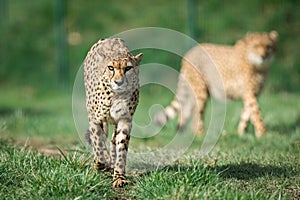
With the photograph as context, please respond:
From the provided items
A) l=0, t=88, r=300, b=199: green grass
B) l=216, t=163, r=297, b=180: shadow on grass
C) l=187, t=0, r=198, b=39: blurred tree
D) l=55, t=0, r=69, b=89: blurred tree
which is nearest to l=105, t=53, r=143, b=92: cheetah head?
A: l=0, t=88, r=300, b=199: green grass

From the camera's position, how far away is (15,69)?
12.1 metres

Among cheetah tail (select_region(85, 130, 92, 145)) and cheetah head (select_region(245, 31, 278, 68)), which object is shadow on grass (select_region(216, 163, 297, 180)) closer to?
cheetah tail (select_region(85, 130, 92, 145))

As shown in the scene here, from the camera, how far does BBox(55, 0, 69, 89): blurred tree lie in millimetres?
11445

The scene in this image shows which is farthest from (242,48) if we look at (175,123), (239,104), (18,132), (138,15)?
(138,15)

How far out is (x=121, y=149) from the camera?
4.18 m

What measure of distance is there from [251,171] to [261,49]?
107 inches

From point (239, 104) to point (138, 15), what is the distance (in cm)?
384

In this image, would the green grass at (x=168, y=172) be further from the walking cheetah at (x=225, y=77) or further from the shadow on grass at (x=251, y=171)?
the walking cheetah at (x=225, y=77)

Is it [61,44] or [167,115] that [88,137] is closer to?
[167,115]

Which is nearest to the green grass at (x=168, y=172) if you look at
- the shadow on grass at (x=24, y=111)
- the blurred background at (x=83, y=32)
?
the shadow on grass at (x=24, y=111)

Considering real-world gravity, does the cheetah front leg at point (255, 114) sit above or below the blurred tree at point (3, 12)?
below

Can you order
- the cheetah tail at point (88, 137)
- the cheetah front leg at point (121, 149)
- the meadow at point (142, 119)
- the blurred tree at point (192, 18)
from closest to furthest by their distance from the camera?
the meadow at point (142, 119)
the cheetah front leg at point (121, 149)
the cheetah tail at point (88, 137)
the blurred tree at point (192, 18)

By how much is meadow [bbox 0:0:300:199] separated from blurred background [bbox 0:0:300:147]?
2 centimetres

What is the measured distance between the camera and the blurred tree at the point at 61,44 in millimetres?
11445
